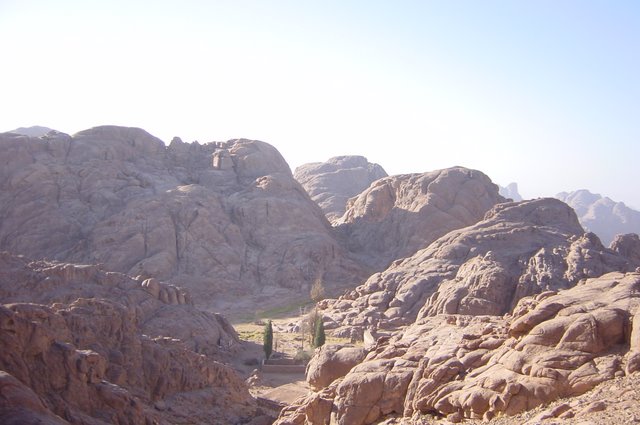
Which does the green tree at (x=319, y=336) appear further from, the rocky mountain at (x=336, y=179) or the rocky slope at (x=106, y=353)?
the rocky mountain at (x=336, y=179)

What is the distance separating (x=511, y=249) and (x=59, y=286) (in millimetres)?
34338

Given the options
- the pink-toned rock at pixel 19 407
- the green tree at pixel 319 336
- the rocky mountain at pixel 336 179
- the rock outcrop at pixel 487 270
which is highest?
the rocky mountain at pixel 336 179

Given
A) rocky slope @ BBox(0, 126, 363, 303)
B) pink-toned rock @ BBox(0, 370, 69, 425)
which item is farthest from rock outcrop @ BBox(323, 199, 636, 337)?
pink-toned rock @ BBox(0, 370, 69, 425)

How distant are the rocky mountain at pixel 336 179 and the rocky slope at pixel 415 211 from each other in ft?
71.5

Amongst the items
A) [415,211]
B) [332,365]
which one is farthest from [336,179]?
[332,365]

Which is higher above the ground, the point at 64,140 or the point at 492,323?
the point at 64,140

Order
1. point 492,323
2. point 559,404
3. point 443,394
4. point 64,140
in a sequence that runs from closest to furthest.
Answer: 1. point 559,404
2. point 443,394
3. point 492,323
4. point 64,140

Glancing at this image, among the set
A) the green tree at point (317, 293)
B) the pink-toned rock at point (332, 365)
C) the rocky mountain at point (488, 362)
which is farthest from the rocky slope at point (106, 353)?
the green tree at point (317, 293)

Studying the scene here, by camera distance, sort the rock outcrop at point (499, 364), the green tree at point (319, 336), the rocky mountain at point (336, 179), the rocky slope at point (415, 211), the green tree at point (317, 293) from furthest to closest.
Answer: the rocky mountain at point (336, 179) → the rocky slope at point (415, 211) → the green tree at point (317, 293) → the green tree at point (319, 336) → the rock outcrop at point (499, 364)

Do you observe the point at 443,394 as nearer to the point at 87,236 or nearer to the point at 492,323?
the point at 492,323

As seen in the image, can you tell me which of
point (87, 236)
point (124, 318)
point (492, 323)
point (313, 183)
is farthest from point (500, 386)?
point (313, 183)

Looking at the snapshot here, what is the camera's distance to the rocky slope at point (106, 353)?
75.4 ft

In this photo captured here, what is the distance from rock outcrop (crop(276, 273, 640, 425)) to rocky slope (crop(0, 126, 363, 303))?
159 ft

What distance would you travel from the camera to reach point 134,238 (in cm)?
7731
